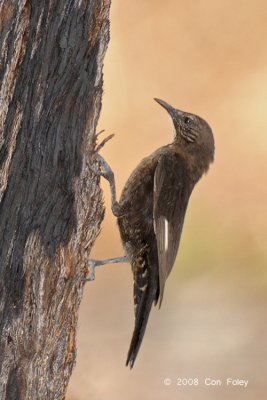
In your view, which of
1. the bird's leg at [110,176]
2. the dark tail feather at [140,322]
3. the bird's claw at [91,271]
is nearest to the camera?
the bird's claw at [91,271]

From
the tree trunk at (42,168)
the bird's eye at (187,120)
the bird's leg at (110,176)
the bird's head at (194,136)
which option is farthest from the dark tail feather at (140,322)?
the bird's eye at (187,120)

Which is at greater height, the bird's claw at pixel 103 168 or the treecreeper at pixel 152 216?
the bird's claw at pixel 103 168

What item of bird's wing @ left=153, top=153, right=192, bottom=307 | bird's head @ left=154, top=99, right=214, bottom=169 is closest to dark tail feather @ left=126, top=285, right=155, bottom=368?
bird's wing @ left=153, top=153, right=192, bottom=307

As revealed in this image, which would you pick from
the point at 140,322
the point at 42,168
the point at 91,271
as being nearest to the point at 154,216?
the point at 140,322

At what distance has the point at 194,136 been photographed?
334 centimetres

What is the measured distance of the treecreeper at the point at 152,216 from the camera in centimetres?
287

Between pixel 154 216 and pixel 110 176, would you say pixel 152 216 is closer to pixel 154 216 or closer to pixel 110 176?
pixel 154 216

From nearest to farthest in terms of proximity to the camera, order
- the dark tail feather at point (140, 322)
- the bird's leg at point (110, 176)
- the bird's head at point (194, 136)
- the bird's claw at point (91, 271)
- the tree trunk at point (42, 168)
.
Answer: the tree trunk at point (42, 168) < the bird's claw at point (91, 271) < the bird's leg at point (110, 176) < the dark tail feather at point (140, 322) < the bird's head at point (194, 136)

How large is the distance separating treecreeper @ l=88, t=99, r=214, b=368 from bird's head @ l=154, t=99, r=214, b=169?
0.19 ft

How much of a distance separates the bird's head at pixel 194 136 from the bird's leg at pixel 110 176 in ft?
1.72

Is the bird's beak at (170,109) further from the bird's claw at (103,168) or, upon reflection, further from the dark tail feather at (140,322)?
the dark tail feather at (140,322)

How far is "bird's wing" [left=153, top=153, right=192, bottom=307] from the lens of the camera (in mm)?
2830

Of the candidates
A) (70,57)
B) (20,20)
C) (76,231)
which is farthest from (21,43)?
(76,231)

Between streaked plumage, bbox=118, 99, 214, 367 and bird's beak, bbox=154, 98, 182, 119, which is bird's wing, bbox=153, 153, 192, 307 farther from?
bird's beak, bbox=154, 98, 182, 119
